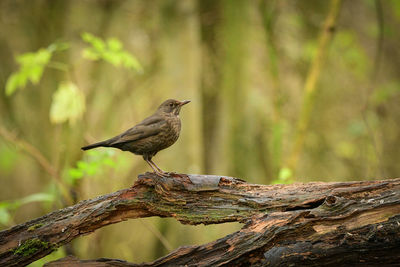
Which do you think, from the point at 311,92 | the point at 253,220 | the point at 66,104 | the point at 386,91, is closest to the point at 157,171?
the point at 253,220

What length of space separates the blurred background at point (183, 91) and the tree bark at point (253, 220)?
2.76 meters

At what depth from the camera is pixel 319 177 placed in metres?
8.73

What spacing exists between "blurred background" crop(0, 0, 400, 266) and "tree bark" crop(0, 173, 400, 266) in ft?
9.05

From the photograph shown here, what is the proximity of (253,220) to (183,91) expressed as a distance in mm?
3971

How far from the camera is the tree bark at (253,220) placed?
2.75 m

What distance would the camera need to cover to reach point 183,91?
6758 millimetres

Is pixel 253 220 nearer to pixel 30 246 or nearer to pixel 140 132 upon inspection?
pixel 30 246

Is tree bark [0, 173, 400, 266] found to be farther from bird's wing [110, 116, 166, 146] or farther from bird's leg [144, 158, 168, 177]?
bird's wing [110, 116, 166, 146]

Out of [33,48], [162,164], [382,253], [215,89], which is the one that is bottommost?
[382,253]

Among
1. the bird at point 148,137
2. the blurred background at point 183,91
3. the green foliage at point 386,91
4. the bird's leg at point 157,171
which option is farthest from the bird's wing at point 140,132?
the green foliage at point 386,91

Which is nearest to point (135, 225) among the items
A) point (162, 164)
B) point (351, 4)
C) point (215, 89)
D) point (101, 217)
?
point (162, 164)

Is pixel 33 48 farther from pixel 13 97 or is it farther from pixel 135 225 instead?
pixel 135 225

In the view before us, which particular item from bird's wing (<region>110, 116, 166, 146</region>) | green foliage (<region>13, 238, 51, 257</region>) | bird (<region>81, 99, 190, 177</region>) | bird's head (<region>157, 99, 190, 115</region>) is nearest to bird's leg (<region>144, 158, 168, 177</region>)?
bird (<region>81, 99, 190, 177</region>)

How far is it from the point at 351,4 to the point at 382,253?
7.64 metres
